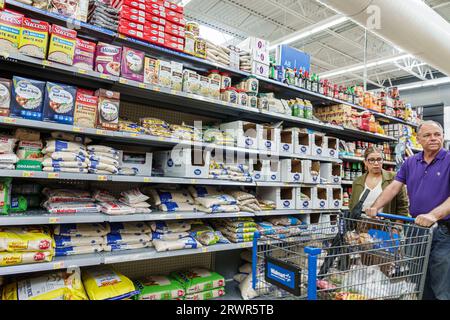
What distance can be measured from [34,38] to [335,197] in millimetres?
3779

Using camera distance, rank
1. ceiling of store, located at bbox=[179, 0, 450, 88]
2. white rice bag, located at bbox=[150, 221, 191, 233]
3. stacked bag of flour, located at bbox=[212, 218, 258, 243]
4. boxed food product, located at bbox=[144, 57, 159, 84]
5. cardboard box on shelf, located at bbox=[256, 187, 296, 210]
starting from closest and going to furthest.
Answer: boxed food product, located at bbox=[144, 57, 159, 84] < white rice bag, located at bbox=[150, 221, 191, 233] < stacked bag of flour, located at bbox=[212, 218, 258, 243] < cardboard box on shelf, located at bbox=[256, 187, 296, 210] < ceiling of store, located at bbox=[179, 0, 450, 88]

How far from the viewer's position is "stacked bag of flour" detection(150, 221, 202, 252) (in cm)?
262

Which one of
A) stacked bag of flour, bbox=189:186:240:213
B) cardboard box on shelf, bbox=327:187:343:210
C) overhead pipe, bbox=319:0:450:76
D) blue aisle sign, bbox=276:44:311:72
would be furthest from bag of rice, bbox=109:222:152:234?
overhead pipe, bbox=319:0:450:76

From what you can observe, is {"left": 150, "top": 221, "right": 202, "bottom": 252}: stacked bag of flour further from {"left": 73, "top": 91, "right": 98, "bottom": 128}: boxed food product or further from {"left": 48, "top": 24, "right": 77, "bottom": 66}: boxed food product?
{"left": 48, "top": 24, "right": 77, "bottom": 66}: boxed food product

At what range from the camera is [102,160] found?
2.40 meters

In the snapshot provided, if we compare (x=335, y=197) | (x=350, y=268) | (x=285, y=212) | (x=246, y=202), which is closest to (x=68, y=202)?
(x=246, y=202)

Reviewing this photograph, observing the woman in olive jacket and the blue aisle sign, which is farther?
the blue aisle sign

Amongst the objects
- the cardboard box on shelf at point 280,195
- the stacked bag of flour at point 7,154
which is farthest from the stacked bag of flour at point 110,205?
the cardboard box on shelf at point 280,195

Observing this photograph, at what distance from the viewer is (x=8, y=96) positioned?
2027 mm

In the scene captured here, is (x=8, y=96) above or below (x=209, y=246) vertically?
above

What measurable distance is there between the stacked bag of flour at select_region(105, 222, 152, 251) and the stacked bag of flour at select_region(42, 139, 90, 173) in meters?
0.63

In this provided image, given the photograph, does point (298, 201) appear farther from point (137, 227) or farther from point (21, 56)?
point (21, 56)
